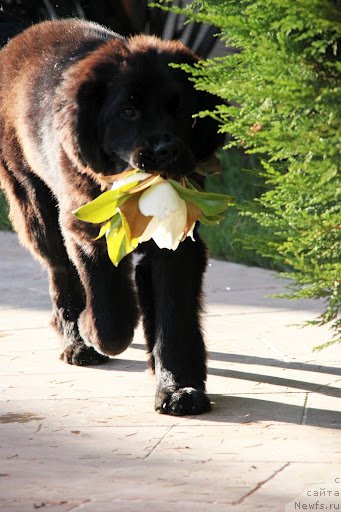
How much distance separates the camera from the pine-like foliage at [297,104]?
8.28 feet

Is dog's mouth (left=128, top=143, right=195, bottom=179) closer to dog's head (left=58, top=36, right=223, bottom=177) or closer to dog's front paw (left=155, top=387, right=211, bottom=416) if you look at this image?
dog's head (left=58, top=36, right=223, bottom=177)

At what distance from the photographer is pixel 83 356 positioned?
411 cm

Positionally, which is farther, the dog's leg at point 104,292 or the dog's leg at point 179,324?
the dog's leg at point 104,292

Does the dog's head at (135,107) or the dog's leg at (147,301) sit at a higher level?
the dog's head at (135,107)

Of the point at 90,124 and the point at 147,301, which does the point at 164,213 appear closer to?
the point at 90,124

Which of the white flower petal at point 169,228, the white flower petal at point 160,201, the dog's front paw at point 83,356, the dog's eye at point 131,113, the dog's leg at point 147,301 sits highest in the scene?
the dog's eye at point 131,113

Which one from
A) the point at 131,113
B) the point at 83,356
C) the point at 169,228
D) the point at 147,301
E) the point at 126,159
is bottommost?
the point at 83,356

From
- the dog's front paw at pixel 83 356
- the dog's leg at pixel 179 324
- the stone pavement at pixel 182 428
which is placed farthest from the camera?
the dog's front paw at pixel 83 356

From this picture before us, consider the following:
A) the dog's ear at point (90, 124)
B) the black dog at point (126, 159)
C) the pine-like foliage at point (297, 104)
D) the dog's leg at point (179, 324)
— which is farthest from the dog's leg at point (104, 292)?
the pine-like foliage at point (297, 104)

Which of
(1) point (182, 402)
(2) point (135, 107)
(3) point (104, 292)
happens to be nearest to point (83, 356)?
(3) point (104, 292)

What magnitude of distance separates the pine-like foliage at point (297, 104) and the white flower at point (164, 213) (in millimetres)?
357

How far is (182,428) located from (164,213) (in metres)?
0.64

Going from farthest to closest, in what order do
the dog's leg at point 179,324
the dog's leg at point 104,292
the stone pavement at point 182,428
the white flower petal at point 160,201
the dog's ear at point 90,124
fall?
1. the dog's leg at point 104,292
2. the dog's ear at point 90,124
3. the dog's leg at point 179,324
4. the white flower petal at point 160,201
5. the stone pavement at point 182,428

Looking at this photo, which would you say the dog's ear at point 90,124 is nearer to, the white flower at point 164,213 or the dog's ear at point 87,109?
the dog's ear at point 87,109
